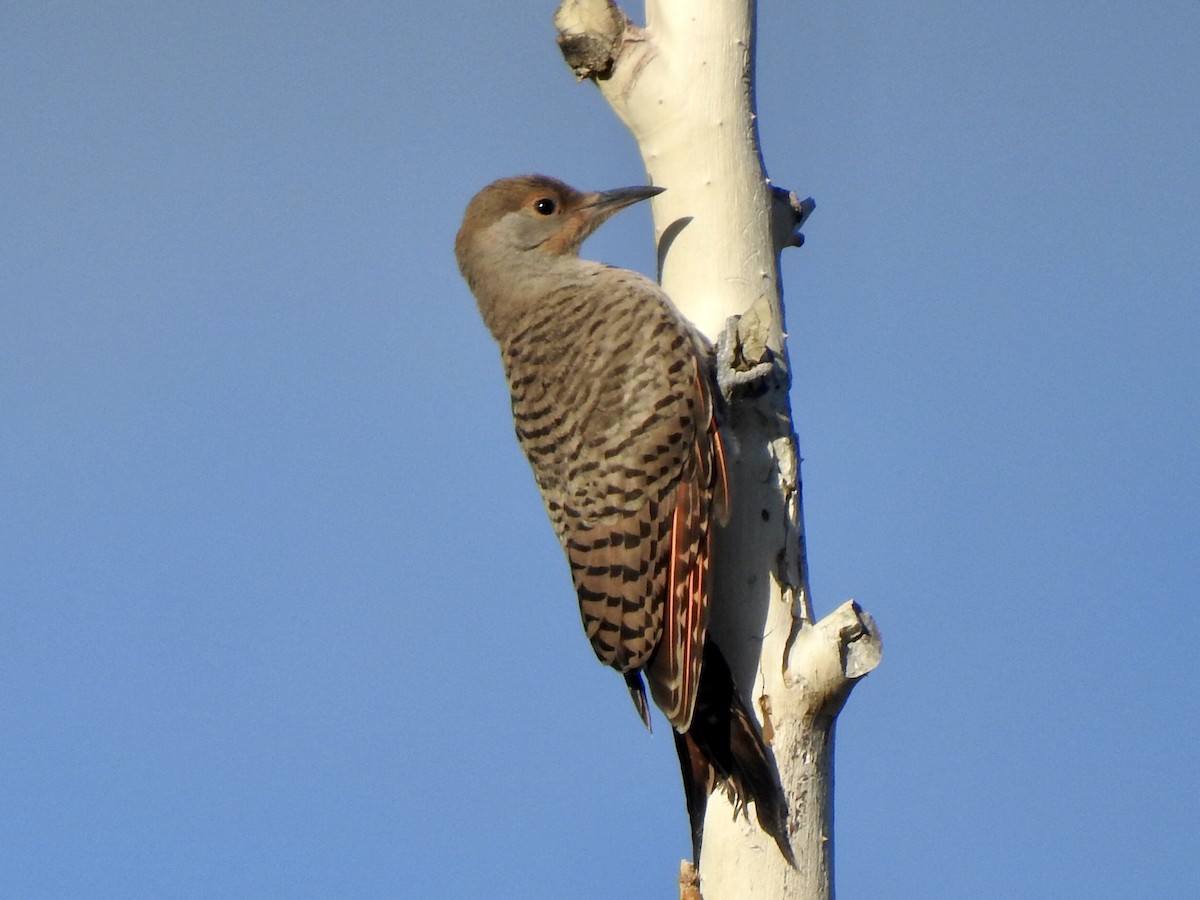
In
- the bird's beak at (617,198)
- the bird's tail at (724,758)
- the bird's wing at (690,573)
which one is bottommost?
the bird's tail at (724,758)

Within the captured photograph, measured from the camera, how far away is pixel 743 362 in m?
3.70

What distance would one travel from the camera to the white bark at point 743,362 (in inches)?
129

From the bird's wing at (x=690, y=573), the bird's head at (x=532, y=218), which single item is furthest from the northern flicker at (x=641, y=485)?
the bird's head at (x=532, y=218)

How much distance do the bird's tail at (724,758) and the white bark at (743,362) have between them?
0.10 feet

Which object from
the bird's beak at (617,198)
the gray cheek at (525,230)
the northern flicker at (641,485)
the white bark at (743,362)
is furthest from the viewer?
the gray cheek at (525,230)

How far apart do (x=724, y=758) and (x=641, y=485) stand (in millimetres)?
833

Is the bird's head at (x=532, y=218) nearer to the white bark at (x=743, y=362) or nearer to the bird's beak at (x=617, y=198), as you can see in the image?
the bird's beak at (x=617, y=198)

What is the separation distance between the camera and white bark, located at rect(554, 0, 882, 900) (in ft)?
10.8

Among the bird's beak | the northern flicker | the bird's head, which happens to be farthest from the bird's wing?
the bird's head

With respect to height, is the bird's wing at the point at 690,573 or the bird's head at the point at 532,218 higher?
the bird's head at the point at 532,218

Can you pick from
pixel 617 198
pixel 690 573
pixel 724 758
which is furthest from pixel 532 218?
pixel 724 758

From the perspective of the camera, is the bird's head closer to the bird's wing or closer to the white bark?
the white bark

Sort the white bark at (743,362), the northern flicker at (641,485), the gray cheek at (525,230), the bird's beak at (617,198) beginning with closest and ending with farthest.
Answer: the white bark at (743,362)
the northern flicker at (641,485)
the bird's beak at (617,198)
the gray cheek at (525,230)

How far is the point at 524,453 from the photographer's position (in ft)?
14.2
